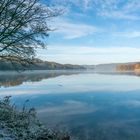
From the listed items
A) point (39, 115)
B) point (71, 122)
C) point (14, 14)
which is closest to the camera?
point (14, 14)

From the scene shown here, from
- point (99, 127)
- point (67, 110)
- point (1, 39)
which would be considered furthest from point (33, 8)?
point (67, 110)

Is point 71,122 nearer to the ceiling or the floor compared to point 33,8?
nearer to the floor

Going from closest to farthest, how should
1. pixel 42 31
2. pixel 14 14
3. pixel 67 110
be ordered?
pixel 14 14
pixel 42 31
pixel 67 110

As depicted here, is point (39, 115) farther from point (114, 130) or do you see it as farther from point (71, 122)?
point (114, 130)

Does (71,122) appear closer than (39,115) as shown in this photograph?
Yes

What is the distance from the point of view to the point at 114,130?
47.9ft

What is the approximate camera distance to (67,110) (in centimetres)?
2066

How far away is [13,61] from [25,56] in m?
1.19

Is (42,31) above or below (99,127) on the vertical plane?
above

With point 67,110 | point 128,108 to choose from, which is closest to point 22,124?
point 67,110

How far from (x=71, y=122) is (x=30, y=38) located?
17.3ft

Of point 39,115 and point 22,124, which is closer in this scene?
point 22,124

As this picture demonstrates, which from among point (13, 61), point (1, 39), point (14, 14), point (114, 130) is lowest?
point (114, 130)

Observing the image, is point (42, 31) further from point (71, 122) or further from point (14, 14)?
point (71, 122)
